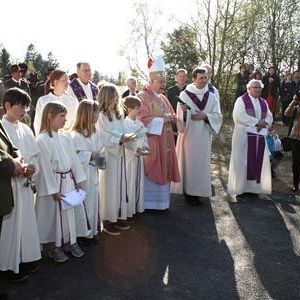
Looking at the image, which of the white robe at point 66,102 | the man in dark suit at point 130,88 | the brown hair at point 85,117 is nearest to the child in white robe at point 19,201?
the brown hair at point 85,117

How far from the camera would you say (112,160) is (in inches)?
235

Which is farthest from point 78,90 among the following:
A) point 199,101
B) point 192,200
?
point 192,200

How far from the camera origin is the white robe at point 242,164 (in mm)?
8055

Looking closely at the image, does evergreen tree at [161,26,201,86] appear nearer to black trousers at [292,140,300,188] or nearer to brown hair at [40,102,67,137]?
black trousers at [292,140,300,188]

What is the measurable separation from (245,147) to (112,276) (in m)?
4.25

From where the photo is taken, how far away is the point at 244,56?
2342 centimetres

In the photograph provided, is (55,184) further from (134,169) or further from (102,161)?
(134,169)

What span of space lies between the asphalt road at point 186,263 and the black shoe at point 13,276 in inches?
2.3

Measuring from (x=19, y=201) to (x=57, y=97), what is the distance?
2498 mm

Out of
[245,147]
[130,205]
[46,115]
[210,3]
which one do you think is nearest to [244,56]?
[210,3]

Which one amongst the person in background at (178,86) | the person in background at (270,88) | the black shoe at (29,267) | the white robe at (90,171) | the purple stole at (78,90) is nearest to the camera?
the black shoe at (29,267)

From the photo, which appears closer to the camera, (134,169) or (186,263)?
(186,263)

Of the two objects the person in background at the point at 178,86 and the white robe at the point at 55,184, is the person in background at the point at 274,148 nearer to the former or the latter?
the person in background at the point at 178,86

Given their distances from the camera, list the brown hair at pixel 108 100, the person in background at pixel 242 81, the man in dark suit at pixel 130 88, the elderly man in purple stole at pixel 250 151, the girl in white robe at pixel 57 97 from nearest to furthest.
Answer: the brown hair at pixel 108 100
the girl in white robe at pixel 57 97
the elderly man in purple stole at pixel 250 151
the man in dark suit at pixel 130 88
the person in background at pixel 242 81
